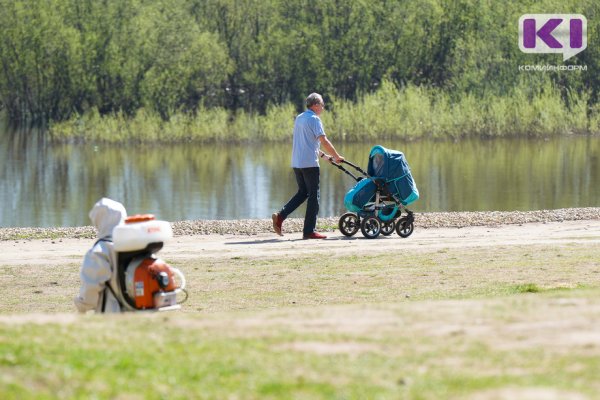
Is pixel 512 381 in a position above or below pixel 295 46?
below

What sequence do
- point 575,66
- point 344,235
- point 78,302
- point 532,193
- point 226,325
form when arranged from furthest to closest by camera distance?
1. point 575,66
2. point 532,193
3. point 344,235
4. point 78,302
5. point 226,325

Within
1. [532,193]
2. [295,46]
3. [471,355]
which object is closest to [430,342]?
[471,355]

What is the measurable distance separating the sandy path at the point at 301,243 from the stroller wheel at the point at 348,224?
0.16 metres

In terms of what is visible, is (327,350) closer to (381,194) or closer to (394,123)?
(381,194)

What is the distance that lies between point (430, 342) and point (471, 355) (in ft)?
1.37

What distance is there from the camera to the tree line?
6191cm

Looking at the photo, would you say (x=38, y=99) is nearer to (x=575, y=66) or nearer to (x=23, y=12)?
(x=23, y=12)

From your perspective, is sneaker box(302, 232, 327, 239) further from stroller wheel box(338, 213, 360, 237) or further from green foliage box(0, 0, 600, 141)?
green foliage box(0, 0, 600, 141)

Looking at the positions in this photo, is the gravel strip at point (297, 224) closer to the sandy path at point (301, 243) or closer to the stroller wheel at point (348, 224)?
the sandy path at point (301, 243)

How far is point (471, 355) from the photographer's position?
783cm

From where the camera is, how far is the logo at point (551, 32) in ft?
198

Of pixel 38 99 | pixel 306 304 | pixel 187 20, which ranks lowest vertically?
pixel 306 304

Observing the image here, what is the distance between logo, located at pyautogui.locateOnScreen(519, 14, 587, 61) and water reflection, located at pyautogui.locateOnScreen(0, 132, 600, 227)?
452 inches

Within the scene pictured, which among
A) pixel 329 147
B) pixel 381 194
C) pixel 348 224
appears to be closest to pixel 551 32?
pixel 348 224
